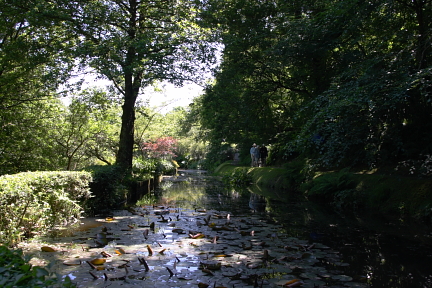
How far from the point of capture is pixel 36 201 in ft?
20.3

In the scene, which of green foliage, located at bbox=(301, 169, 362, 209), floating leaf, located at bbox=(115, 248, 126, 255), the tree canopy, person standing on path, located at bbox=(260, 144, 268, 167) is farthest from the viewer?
person standing on path, located at bbox=(260, 144, 268, 167)

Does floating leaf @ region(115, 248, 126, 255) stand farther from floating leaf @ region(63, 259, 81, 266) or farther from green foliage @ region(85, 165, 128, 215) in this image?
green foliage @ region(85, 165, 128, 215)

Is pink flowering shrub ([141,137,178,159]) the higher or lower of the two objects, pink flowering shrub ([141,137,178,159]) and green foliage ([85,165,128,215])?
the higher

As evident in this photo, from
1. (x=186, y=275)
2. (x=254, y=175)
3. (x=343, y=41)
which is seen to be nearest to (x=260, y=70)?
(x=343, y=41)

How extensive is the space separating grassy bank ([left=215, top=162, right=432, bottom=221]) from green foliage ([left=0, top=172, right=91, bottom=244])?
27.6 feet

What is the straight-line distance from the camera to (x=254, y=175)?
74.2ft

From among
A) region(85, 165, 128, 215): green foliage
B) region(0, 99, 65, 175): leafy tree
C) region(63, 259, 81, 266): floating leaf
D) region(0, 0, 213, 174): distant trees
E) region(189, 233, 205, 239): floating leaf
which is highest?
region(0, 0, 213, 174): distant trees

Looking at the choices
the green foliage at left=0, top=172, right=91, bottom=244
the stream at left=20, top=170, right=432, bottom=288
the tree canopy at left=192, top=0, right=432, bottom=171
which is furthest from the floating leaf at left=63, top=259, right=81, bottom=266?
the tree canopy at left=192, top=0, right=432, bottom=171

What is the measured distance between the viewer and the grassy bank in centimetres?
907

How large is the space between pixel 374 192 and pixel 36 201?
9.48 meters

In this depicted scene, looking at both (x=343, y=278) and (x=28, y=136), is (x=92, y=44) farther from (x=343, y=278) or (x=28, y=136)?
(x=343, y=278)

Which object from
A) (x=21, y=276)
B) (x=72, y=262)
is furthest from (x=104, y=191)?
(x=21, y=276)

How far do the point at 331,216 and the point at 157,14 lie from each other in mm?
10398

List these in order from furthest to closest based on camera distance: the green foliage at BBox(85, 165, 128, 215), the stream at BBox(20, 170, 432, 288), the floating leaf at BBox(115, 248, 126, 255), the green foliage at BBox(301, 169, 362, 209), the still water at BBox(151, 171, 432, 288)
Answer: the green foliage at BBox(301, 169, 362, 209), the green foliage at BBox(85, 165, 128, 215), the floating leaf at BBox(115, 248, 126, 255), the still water at BBox(151, 171, 432, 288), the stream at BBox(20, 170, 432, 288)
